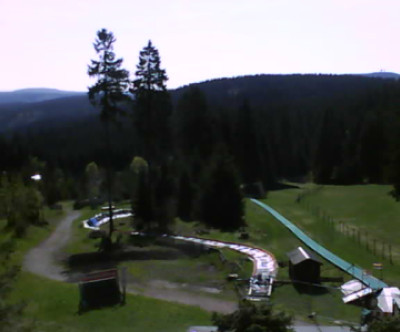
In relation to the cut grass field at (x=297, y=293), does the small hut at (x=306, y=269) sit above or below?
above

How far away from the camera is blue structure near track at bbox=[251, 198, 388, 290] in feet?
87.1

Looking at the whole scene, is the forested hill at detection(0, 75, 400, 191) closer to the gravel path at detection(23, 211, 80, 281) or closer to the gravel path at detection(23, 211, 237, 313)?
the gravel path at detection(23, 211, 80, 281)

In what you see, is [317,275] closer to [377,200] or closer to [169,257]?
[169,257]

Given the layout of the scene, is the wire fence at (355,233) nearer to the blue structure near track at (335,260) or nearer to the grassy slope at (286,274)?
the blue structure near track at (335,260)

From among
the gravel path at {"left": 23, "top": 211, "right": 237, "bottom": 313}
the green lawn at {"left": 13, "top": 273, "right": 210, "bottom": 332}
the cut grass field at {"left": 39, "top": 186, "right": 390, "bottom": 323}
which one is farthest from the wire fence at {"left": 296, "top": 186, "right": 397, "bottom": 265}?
the green lawn at {"left": 13, "top": 273, "right": 210, "bottom": 332}

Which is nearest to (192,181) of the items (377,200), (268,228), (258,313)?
(268,228)

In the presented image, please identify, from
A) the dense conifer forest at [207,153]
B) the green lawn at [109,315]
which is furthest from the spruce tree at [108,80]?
the green lawn at [109,315]

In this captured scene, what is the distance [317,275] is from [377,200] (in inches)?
1172

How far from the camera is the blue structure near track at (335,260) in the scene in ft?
87.1

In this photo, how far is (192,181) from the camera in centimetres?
5103

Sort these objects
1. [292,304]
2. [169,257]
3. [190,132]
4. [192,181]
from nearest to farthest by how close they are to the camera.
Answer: [292,304], [169,257], [192,181], [190,132]

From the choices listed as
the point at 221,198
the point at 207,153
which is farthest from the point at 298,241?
the point at 207,153

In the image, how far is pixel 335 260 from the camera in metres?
31.9

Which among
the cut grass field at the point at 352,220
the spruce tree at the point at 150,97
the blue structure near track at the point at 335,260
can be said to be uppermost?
the spruce tree at the point at 150,97
